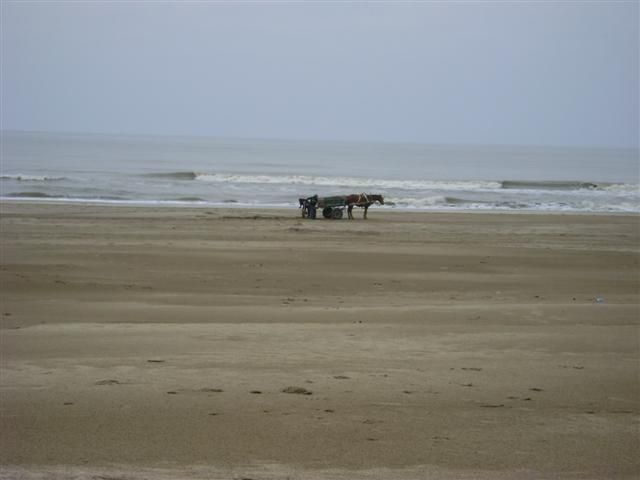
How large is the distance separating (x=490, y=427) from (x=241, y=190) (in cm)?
3987

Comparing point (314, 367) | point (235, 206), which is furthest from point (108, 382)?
Result: point (235, 206)

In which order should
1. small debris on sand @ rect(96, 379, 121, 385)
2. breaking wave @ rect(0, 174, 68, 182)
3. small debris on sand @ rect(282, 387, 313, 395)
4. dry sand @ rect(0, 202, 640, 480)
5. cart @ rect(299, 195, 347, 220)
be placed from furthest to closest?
1. breaking wave @ rect(0, 174, 68, 182)
2. cart @ rect(299, 195, 347, 220)
3. small debris on sand @ rect(96, 379, 121, 385)
4. small debris on sand @ rect(282, 387, 313, 395)
5. dry sand @ rect(0, 202, 640, 480)

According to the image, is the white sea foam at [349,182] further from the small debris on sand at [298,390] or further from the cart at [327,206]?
the small debris on sand at [298,390]

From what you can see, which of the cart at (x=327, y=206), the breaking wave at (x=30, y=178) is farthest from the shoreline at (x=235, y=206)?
the breaking wave at (x=30, y=178)

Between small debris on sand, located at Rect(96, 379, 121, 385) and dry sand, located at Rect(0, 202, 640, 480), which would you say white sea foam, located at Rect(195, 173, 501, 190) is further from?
small debris on sand, located at Rect(96, 379, 121, 385)

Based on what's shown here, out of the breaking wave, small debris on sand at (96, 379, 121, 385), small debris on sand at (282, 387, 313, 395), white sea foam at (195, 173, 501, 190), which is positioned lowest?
small debris on sand at (96, 379, 121, 385)

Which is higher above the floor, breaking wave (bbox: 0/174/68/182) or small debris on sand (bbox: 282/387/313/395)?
breaking wave (bbox: 0/174/68/182)

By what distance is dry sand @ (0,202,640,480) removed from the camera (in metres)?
4.54

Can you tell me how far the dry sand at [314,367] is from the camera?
14.9 feet

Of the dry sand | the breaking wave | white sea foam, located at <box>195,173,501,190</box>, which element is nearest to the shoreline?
the breaking wave

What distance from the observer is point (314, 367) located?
22.2 ft

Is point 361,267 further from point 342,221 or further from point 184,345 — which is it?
point 342,221

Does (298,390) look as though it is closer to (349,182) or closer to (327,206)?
(327,206)

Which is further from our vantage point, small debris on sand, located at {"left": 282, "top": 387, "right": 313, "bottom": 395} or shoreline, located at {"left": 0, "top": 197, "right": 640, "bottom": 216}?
shoreline, located at {"left": 0, "top": 197, "right": 640, "bottom": 216}
